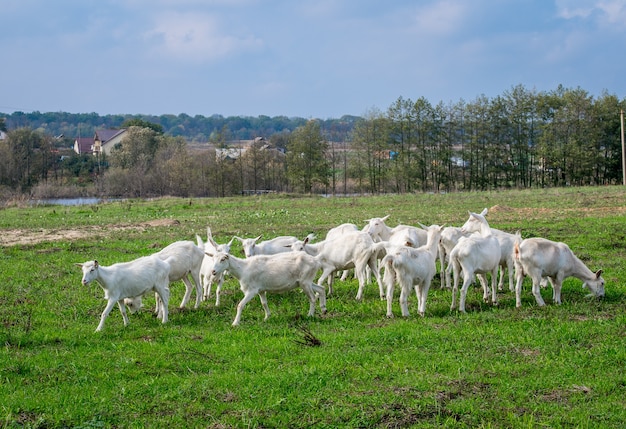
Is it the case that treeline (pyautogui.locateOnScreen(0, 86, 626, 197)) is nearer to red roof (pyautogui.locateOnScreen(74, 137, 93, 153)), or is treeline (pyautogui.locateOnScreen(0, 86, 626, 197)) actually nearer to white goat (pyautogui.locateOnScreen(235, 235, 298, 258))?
red roof (pyautogui.locateOnScreen(74, 137, 93, 153))

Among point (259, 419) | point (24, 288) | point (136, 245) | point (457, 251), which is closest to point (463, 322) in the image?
point (457, 251)

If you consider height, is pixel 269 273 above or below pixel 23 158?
below

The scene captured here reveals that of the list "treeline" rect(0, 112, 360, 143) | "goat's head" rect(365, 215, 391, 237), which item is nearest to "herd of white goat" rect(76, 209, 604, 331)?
"goat's head" rect(365, 215, 391, 237)

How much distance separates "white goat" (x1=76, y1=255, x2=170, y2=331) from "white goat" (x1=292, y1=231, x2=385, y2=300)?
3152 mm

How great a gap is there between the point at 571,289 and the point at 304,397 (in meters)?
7.53

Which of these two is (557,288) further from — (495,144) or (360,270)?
(495,144)

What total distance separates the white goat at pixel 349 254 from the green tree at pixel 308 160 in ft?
168

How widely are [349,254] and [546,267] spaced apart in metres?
3.85

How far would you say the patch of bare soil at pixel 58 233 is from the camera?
75.9 ft

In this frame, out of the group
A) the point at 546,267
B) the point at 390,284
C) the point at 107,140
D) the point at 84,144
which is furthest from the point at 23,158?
the point at 546,267

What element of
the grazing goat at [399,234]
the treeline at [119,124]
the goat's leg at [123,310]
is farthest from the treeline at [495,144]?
the treeline at [119,124]

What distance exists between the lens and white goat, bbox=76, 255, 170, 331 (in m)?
10.7

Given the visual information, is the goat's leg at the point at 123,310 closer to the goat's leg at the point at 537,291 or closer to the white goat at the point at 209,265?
the white goat at the point at 209,265

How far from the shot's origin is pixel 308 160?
64.7m
